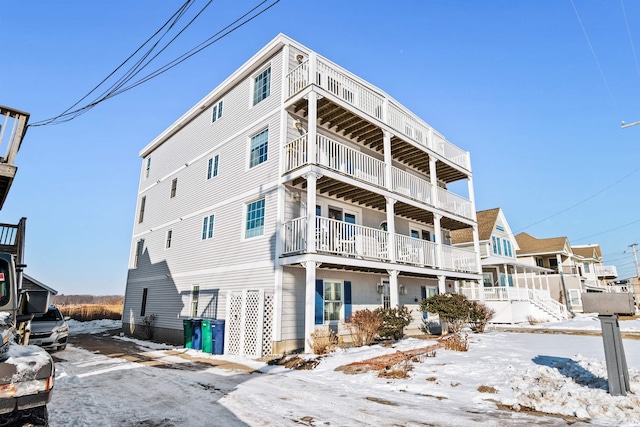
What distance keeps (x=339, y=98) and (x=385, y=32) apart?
384 cm

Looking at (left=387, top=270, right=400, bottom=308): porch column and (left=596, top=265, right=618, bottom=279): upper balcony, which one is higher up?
(left=596, top=265, right=618, bottom=279): upper balcony

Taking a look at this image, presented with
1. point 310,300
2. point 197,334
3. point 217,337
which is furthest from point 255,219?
point 197,334

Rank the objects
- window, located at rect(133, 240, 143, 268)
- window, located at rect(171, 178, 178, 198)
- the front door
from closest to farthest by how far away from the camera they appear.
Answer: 1. the front door
2. window, located at rect(171, 178, 178, 198)
3. window, located at rect(133, 240, 143, 268)

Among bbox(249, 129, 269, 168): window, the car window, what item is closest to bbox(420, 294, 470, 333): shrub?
bbox(249, 129, 269, 168): window

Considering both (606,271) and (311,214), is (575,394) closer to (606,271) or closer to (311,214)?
(311,214)

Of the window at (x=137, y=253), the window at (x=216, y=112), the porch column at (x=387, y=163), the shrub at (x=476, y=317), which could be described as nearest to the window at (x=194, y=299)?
the window at (x=137, y=253)

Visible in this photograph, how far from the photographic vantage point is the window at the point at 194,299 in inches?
629

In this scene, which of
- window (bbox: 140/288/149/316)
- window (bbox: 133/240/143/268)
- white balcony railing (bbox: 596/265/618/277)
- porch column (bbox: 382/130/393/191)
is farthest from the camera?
white balcony railing (bbox: 596/265/618/277)

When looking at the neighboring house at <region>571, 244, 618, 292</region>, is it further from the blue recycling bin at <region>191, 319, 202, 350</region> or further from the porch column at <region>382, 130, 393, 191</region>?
the blue recycling bin at <region>191, 319, 202, 350</region>

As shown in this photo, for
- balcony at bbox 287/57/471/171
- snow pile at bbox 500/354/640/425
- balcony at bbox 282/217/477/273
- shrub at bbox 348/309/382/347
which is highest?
balcony at bbox 287/57/471/171

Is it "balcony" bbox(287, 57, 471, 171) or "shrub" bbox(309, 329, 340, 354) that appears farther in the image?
"balcony" bbox(287, 57, 471, 171)

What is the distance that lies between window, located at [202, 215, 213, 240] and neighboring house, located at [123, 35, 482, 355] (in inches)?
3.8

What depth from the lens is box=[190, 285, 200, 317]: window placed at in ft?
52.4

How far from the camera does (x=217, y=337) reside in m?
12.5
